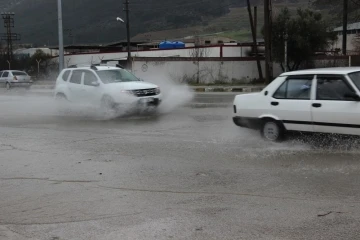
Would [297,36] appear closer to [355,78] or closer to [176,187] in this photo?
[355,78]

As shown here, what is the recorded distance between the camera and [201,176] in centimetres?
716

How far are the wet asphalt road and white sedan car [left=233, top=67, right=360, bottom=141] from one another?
0.40m

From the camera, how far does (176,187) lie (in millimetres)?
6602

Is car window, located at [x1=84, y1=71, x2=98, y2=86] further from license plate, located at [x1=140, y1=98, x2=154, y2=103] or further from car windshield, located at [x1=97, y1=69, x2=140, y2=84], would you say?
license plate, located at [x1=140, y1=98, x2=154, y2=103]

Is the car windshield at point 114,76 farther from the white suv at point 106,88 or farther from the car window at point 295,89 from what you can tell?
the car window at point 295,89

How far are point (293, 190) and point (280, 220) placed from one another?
46.1 inches

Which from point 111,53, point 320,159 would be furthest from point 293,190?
point 111,53

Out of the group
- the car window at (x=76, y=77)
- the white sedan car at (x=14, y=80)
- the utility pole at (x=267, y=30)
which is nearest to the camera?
the car window at (x=76, y=77)

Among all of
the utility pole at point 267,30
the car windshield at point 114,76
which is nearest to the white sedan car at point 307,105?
the car windshield at point 114,76

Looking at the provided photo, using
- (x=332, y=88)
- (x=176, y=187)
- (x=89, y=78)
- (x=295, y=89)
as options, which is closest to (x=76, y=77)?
(x=89, y=78)

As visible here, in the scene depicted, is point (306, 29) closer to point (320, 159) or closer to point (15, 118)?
point (15, 118)

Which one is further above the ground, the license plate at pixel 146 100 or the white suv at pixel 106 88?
the white suv at pixel 106 88

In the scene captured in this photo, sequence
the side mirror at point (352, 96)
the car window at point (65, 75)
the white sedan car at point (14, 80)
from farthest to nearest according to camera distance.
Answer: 1. the white sedan car at point (14, 80)
2. the car window at point (65, 75)
3. the side mirror at point (352, 96)

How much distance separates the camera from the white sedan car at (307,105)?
327 inches
